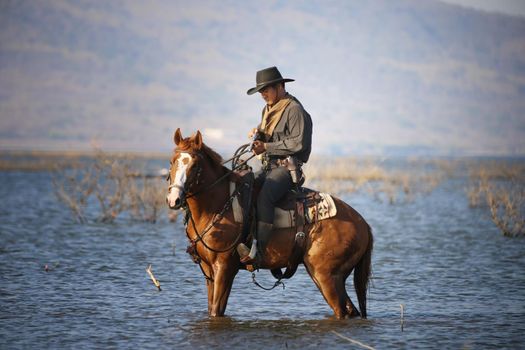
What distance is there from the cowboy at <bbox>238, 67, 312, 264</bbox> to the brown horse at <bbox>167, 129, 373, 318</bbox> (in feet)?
0.77

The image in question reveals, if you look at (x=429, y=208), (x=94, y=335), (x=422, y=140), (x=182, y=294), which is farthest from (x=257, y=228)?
(x=422, y=140)

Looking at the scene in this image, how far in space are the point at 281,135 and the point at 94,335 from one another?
9.84 ft

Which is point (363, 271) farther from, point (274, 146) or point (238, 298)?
point (238, 298)

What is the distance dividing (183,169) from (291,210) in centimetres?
142

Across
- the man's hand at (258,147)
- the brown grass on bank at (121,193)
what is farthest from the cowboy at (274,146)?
the brown grass on bank at (121,193)

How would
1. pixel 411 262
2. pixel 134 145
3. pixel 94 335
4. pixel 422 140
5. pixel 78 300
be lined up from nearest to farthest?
1. pixel 94 335
2. pixel 78 300
3. pixel 411 262
4. pixel 134 145
5. pixel 422 140

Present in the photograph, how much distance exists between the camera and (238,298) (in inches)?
472

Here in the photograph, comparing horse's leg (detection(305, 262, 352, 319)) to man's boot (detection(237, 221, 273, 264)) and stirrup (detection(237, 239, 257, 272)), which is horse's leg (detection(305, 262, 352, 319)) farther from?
stirrup (detection(237, 239, 257, 272))

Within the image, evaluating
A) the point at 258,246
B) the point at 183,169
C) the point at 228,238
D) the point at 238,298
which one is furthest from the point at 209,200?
the point at 238,298

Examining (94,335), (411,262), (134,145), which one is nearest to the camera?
(94,335)

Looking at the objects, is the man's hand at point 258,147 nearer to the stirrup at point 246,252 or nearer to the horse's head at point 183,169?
the horse's head at point 183,169

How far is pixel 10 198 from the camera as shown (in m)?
35.5

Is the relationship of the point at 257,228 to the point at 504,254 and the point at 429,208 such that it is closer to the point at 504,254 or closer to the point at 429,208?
the point at 504,254

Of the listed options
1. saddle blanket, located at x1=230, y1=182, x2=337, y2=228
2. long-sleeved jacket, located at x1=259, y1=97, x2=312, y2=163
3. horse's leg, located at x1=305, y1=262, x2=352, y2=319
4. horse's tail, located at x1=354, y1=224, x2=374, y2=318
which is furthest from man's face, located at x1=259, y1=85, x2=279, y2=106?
horse's leg, located at x1=305, y1=262, x2=352, y2=319
